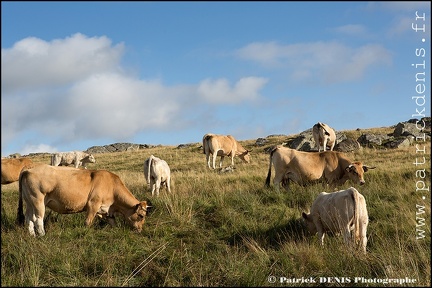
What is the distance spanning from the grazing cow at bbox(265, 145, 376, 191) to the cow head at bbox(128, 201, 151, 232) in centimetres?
499

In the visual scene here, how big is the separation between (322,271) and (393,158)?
54.8 feet

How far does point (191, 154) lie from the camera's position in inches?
1412

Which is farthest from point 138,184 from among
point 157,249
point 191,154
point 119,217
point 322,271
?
point 191,154

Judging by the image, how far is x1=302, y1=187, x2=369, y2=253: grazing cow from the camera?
8961 mm

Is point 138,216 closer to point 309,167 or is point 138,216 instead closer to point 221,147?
point 309,167

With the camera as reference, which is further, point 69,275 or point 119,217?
point 119,217

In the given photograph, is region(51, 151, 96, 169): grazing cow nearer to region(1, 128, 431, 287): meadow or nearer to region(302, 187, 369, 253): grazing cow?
region(1, 128, 431, 287): meadow

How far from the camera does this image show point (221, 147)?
28.4 m

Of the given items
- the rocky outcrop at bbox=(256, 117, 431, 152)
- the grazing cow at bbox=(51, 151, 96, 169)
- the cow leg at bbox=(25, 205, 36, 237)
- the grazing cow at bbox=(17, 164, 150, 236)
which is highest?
the rocky outcrop at bbox=(256, 117, 431, 152)

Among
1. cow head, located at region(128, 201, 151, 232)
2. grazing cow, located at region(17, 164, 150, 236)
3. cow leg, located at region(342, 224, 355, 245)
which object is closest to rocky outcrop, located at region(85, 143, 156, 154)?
→ grazing cow, located at region(17, 164, 150, 236)

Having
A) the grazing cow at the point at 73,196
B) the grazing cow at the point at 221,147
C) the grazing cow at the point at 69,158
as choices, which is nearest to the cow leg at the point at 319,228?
the grazing cow at the point at 73,196

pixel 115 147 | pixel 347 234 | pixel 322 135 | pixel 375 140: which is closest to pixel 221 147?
pixel 322 135

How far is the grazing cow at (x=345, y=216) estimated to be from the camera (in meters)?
8.96

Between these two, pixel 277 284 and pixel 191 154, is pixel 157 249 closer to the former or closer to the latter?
pixel 277 284
